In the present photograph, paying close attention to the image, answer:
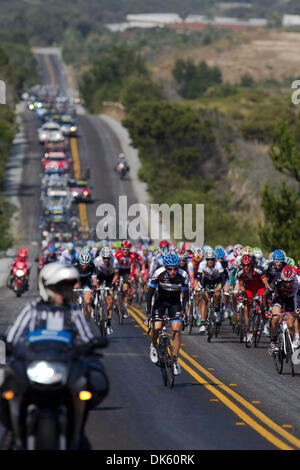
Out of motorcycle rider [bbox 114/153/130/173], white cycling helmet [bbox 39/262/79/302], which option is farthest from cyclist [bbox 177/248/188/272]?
motorcycle rider [bbox 114/153/130/173]

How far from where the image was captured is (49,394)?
8172 millimetres

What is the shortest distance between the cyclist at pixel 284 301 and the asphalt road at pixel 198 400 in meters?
0.67

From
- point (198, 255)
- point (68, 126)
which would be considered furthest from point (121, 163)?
point (198, 255)

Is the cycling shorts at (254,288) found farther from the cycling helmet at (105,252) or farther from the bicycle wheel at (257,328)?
the cycling helmet at (105,252)

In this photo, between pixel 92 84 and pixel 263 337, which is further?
pixel 92 84

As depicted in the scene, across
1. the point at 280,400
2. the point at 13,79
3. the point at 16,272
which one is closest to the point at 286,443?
the point at 280,400

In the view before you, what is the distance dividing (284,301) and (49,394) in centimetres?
924

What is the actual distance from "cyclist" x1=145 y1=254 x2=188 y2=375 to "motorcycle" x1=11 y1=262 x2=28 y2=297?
1796 cm

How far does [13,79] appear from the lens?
12744 centimetres

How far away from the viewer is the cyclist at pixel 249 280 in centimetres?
1956

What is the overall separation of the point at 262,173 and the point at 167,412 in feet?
202

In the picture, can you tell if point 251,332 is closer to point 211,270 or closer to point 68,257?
point 211,270

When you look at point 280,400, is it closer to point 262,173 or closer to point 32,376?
point 32,376

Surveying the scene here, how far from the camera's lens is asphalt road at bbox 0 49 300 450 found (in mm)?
10812
